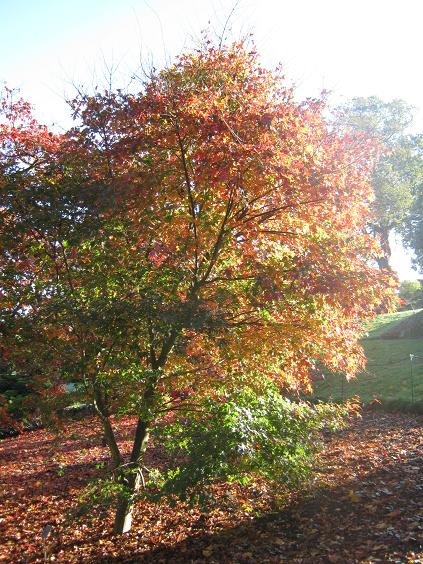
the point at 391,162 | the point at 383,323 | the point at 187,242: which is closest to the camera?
the point at 187,242

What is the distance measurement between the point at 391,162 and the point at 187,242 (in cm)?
2773

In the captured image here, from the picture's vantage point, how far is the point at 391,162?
95.8ft

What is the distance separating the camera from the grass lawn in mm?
12419

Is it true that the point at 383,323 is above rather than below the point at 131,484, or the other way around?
above

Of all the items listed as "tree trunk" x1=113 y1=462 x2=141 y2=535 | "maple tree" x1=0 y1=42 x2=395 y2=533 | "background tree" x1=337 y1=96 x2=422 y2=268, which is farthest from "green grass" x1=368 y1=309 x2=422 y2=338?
"tree trunk" x1=113 y1=462 x2=141 y2=535

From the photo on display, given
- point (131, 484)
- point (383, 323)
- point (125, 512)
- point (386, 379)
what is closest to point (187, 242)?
point (131, 484)

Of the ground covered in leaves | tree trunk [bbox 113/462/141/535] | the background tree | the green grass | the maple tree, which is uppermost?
the background tree

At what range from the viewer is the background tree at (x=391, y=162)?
2780 cm

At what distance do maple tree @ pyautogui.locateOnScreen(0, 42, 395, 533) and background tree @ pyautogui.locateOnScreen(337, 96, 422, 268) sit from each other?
855 inches

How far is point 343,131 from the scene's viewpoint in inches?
237

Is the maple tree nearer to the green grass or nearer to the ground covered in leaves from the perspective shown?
the ground covered in leaves

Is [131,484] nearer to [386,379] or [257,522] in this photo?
[257,522]

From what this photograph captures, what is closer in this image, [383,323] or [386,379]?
[386,379]

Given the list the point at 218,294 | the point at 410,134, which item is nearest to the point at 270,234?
the point at 218,294
